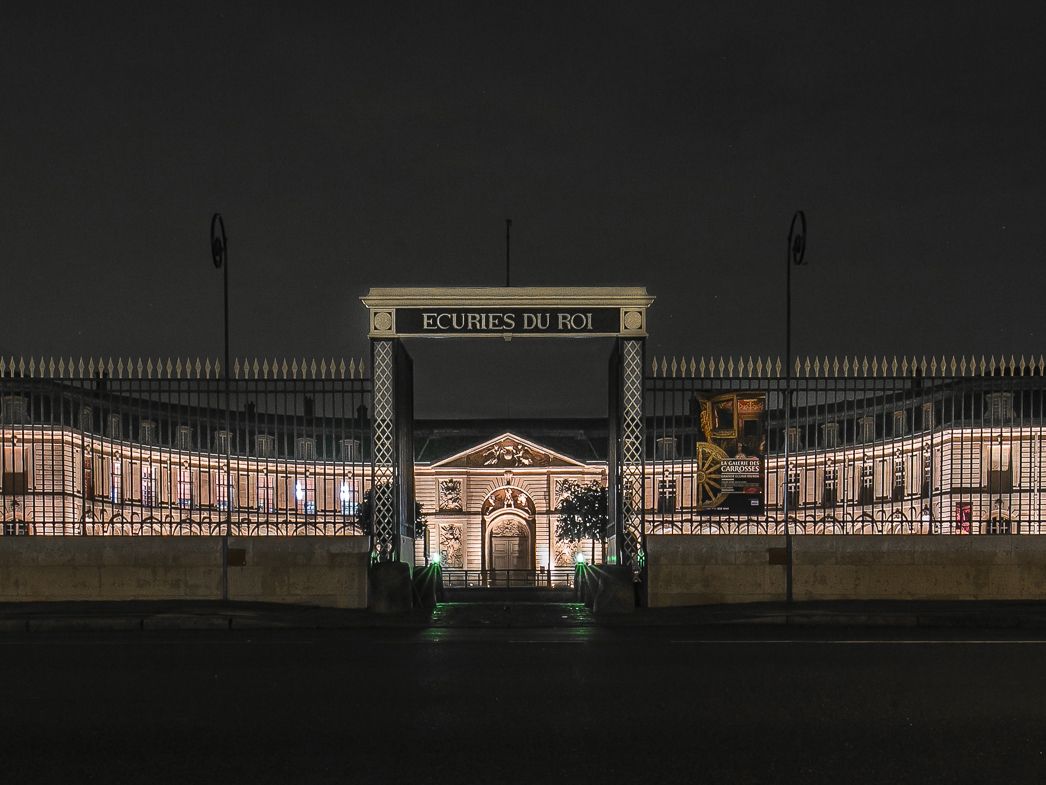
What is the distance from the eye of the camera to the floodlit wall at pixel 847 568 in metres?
19.0

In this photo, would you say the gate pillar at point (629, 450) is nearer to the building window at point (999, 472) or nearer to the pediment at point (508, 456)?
the building window at point (999, 472)

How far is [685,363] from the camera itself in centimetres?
1969

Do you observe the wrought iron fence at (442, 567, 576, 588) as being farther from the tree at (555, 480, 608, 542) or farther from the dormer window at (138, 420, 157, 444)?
the dormer window at (138, 420, 157, 444)

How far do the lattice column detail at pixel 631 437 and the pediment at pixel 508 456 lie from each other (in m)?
63.1

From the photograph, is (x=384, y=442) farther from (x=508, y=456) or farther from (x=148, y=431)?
(x=508, y=456)

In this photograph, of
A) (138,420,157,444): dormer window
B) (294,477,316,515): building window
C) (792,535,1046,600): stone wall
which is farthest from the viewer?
(138,420,157,444): dormer window

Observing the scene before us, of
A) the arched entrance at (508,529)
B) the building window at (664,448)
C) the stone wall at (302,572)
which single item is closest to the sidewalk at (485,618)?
the stone wall at (302,572)

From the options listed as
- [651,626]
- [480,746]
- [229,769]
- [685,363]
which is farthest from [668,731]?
[685,363]

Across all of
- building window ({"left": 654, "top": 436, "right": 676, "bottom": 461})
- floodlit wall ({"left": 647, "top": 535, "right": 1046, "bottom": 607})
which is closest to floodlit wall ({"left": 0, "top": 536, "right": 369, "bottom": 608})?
floodlit wall ({"left": 647, "top": 535, "right": 1046, "bottom": 607})

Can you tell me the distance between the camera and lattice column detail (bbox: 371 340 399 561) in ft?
65.0

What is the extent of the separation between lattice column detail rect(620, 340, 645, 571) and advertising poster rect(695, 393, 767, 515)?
100cm

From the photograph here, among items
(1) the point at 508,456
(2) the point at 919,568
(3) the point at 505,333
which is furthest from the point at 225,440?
(1) the point at 508,456

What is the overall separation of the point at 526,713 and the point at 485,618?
918 centimetres

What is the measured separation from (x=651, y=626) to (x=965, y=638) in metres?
4.19
